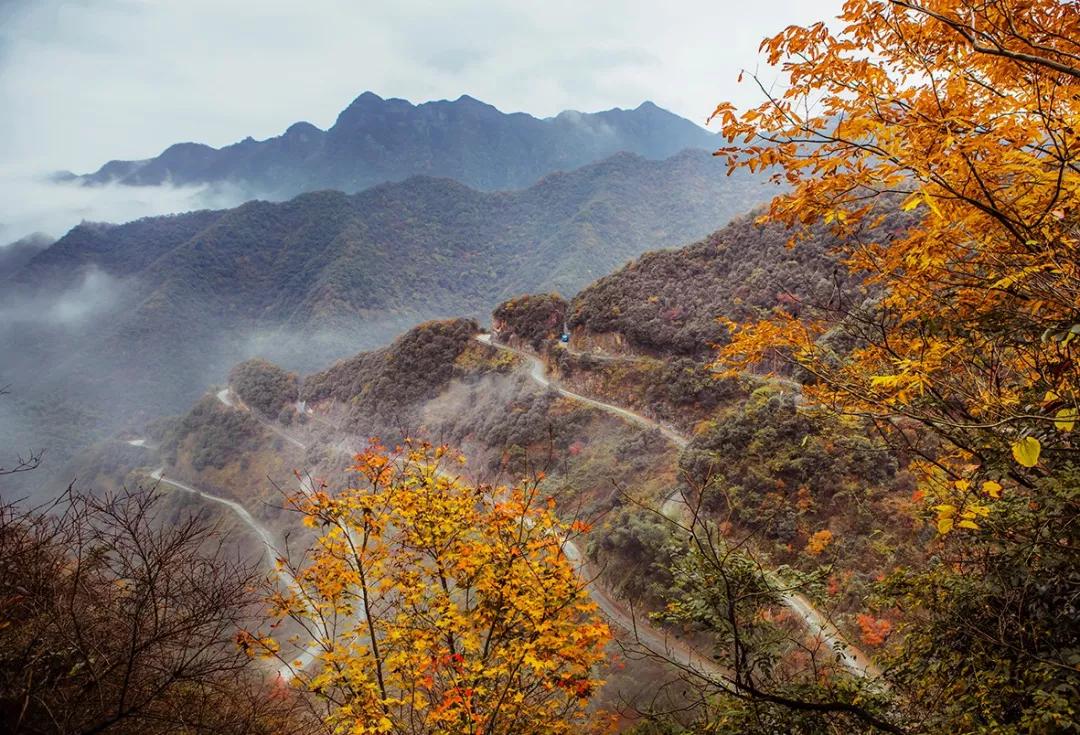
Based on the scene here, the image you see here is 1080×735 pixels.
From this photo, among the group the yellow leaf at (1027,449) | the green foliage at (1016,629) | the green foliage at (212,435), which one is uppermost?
the yellow leaf at (1027,449)

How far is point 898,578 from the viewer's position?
225 inches

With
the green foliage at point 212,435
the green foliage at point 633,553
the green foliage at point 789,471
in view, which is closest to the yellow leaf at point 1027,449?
the green foliage at point 789,471

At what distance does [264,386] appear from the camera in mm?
69000

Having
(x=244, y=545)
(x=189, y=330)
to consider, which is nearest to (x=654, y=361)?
(x=244, y=545)

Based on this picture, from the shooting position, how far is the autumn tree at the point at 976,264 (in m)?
2.80

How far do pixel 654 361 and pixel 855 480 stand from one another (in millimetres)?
20265

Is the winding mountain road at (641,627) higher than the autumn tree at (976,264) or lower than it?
lower

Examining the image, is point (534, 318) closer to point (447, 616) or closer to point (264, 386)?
point (264, 386)

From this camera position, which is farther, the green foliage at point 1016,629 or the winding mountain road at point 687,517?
the winding mountain road at point 687,517

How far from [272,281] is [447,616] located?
18539 cm

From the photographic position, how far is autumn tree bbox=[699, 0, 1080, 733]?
280cm

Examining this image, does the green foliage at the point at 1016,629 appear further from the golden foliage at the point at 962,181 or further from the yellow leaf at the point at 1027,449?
the yellow leaf at the point at 1027,449

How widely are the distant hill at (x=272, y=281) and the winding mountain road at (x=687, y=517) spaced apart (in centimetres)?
8447

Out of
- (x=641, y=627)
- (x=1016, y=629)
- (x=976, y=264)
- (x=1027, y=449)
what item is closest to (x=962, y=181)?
(x=976, y=264)
